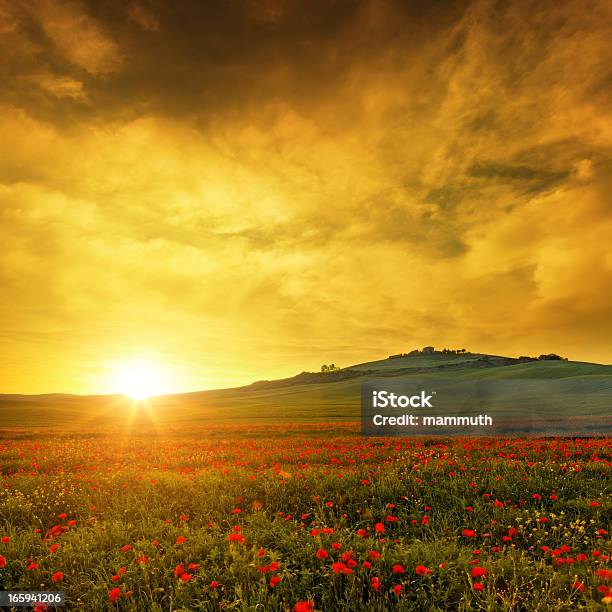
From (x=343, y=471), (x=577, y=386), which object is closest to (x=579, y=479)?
(x=343, y=471)

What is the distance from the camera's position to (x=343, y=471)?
10156 mm

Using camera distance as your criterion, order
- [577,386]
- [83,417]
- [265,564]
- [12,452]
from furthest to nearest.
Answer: [83,417], [577,386], [12,452], [265,564]

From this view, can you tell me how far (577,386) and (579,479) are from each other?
150 feet

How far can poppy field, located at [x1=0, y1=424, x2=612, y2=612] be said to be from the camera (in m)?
4.66

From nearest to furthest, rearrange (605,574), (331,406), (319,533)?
1. (605,574)
2. (319,533)
3. (331,406)

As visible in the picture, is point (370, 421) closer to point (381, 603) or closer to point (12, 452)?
point (12, 452)

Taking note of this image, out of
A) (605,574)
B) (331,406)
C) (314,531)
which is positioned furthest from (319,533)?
(331,406)

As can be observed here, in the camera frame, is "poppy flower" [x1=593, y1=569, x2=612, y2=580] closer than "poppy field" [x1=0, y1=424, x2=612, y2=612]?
Yes

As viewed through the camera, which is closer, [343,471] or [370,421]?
[343,471]

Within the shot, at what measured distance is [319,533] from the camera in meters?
5.91

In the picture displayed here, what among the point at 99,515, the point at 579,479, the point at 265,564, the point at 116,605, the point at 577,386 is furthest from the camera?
the point at 577,386

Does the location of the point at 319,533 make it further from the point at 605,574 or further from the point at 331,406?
the point at 331,406

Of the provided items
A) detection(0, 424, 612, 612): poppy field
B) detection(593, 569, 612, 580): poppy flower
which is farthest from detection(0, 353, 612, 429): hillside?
detection(593, 569, 612, 580): poppy flower

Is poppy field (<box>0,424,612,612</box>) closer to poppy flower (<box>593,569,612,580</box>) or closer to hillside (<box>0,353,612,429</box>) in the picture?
poppy flower (<box>593,569,612,580</box>)
